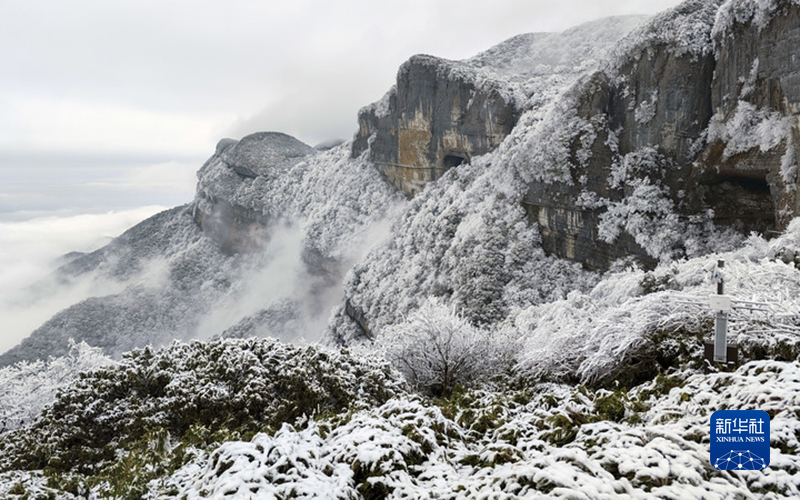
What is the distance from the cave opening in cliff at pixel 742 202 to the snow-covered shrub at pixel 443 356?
44.6ft

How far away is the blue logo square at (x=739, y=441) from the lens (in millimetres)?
3439

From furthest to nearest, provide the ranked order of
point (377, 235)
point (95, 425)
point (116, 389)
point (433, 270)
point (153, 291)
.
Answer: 1. point (153, 291)
2. point (377, 235)
3. point (433, 270)
4. point (116, 389)
5. point (95, 425)

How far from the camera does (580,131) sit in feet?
83.8

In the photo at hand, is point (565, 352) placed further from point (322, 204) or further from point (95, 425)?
point (322, 204)

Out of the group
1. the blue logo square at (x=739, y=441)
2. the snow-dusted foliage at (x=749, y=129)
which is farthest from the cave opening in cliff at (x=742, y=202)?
the blue logo square at (x=739, y=441)

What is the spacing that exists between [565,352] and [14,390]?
54.7 ft

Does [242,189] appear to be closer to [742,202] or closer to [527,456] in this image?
[742,202]

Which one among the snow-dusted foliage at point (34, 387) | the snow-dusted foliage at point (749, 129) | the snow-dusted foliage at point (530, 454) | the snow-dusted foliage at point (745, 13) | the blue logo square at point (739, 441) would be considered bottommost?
the snow-dusted foliage at point (34, 387)

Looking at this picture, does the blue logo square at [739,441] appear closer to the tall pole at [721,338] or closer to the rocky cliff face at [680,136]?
the tall pole at [721,338]

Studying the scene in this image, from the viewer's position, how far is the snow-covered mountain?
14.0 feet

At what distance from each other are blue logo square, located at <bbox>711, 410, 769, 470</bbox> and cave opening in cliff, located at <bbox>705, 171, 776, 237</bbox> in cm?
1894

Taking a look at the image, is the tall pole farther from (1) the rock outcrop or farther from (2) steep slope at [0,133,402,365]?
(1) the rock outcrop

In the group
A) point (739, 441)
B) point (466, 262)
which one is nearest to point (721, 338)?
point (739, 441)

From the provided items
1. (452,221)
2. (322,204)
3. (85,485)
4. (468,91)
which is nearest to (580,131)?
(452,221)
